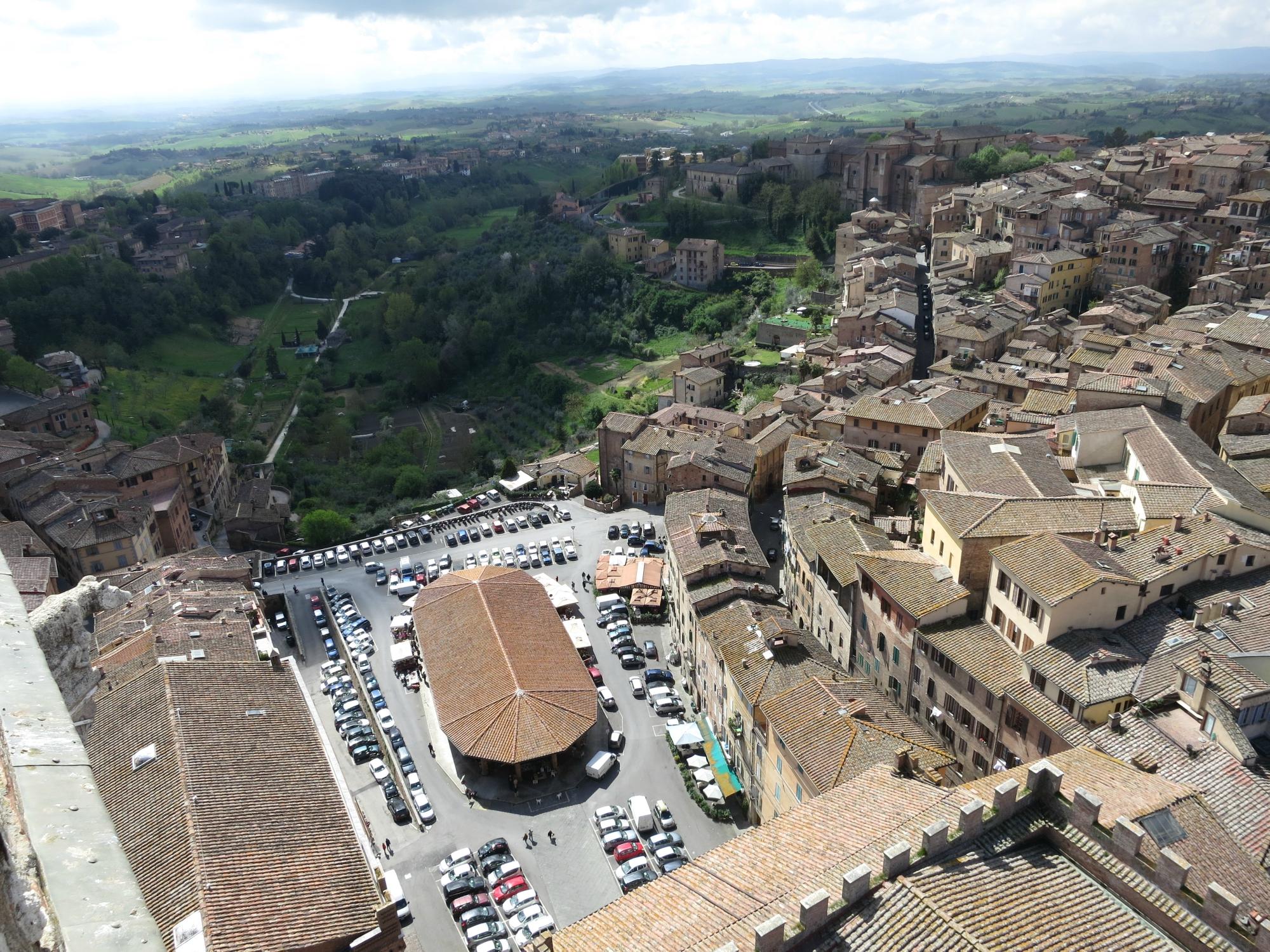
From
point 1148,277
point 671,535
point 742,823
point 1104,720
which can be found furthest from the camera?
point 1148,277

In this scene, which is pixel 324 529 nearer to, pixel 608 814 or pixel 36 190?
pixel 608 814

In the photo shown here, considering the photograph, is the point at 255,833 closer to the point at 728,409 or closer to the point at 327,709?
the point at 327,709

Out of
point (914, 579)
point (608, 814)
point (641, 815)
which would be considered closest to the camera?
point (914, 579)

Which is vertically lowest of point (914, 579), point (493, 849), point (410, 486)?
point (410, 486)

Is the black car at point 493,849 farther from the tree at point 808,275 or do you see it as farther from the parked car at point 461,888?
the tree at point 808,275

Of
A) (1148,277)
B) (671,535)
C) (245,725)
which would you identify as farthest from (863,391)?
(245,725)

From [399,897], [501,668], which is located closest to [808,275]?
[501,668]
